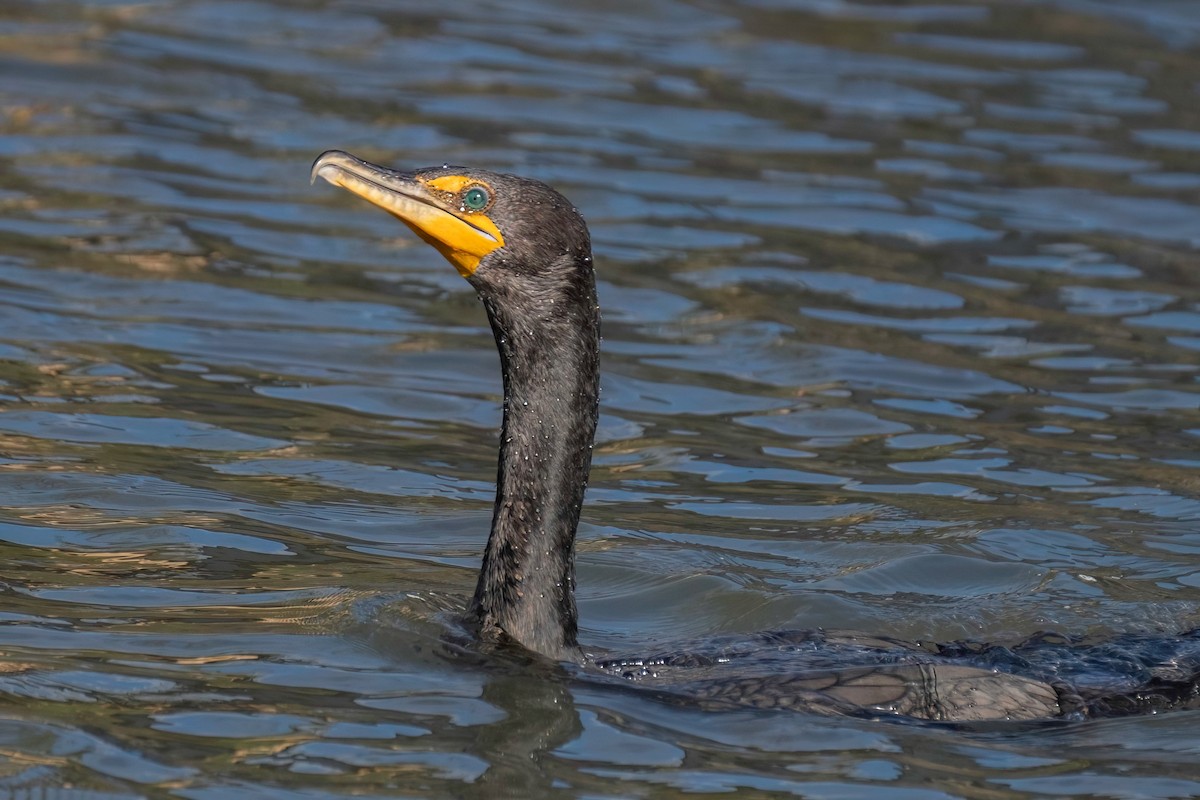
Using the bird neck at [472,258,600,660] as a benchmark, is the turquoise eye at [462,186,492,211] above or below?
above

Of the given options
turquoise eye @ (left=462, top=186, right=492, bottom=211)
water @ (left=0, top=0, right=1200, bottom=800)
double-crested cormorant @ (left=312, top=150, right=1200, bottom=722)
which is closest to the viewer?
water @ (left=0, top=0, right=1200, bottom=800)

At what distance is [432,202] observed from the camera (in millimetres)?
6168

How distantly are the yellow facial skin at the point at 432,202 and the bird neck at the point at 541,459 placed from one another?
17 cm

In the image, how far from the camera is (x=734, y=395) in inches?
385

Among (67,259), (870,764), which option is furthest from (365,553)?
(67,259)

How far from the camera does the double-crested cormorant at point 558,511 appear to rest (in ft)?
19.6

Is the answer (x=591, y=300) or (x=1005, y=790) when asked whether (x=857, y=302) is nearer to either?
(x=591, y=300)

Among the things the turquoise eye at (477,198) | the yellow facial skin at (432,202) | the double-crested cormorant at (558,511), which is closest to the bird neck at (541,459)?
the double-crested cormorant at (558,511)

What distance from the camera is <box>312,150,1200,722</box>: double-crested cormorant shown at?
5.96 metres

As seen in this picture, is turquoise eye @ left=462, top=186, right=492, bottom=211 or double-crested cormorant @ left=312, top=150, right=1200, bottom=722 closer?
double-crested cormorant @ left=312, top=150, right=1200, bottom=722

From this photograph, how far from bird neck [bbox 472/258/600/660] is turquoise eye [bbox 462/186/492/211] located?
269mm

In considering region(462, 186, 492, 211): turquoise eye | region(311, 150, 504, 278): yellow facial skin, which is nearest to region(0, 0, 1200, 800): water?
region(311, 150, 504, 278): yellow facial skin

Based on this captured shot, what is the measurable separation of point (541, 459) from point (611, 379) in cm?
366

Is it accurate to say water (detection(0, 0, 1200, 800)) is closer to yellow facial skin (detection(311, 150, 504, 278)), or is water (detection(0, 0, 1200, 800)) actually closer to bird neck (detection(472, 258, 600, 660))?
bird neck (detection(472, 258, 600, 660))
